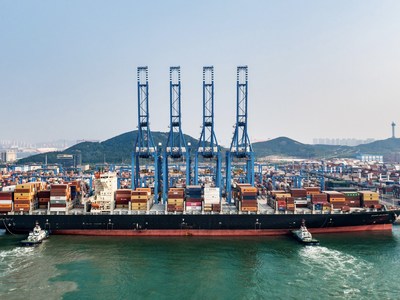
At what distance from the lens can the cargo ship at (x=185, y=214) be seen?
1404 inches

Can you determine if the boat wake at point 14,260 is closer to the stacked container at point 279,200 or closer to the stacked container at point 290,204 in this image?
the stacked container at point 279,200

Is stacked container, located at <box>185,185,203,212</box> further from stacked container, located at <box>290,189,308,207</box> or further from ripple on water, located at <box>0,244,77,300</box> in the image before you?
ripple on water, located at <box>0,244,77,300</box>

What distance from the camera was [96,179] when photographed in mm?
38719

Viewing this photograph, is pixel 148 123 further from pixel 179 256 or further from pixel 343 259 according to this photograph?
pixel 343 259

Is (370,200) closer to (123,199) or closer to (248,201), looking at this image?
(248,201)

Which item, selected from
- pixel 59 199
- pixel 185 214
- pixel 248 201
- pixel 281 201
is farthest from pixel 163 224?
pixel 281 201

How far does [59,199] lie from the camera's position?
37188mm

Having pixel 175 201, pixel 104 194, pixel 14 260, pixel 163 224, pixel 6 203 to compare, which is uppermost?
pixel 104 194

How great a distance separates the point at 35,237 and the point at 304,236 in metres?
27.9

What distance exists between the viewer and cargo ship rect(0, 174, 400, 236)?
117ft

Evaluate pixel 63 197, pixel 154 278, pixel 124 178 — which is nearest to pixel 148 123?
pixel 63 197

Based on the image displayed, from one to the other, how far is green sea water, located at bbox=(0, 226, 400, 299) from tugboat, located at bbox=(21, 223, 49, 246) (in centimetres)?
97

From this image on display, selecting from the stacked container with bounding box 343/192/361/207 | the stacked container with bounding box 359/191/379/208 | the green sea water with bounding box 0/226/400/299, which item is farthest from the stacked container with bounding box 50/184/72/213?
the stacked container with bounding box 359/191/379/208

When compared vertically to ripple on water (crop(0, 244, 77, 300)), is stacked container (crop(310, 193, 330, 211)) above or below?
above
